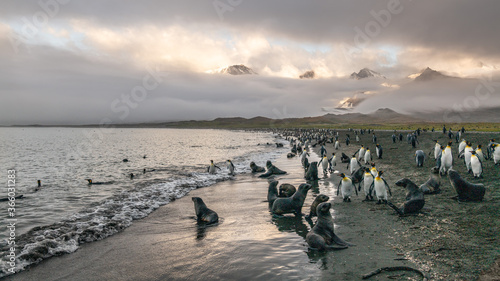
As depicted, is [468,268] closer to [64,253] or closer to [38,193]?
[64,253]

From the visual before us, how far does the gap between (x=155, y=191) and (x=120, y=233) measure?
6.85 m

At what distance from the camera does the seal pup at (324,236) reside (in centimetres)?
697

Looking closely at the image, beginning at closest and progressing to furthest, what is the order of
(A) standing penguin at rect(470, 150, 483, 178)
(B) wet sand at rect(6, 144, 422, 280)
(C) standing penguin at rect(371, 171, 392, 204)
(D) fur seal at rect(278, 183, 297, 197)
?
(B) wet sand at rect(6, 144, 422, 280) < (C) standing penguin at rect(371, 171, 392, 204) < (A) standing penguin at rect(470, 150, 483, 178) < (D) fur seal at rect(278, 183, 297, 197)

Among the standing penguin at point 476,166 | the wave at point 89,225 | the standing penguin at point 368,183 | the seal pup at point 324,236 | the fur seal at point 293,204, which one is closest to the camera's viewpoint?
the seal pup at point 324,236

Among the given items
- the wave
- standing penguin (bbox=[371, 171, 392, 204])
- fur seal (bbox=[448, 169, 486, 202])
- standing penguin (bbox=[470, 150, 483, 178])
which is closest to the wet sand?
the wave

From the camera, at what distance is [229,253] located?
23.4 ft

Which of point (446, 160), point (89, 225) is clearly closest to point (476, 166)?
point (446, 160)

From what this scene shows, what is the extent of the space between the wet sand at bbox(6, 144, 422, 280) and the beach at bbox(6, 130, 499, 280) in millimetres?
22

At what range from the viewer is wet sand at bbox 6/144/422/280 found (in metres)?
6.08

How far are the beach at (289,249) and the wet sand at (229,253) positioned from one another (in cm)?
2

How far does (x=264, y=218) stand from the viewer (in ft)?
32.9

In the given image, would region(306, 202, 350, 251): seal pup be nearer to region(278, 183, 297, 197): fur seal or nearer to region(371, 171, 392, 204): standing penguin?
region(371, 171, 392, 204): standing penguin

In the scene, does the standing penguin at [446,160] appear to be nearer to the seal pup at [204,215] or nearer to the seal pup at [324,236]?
the seal pup at [324,236]

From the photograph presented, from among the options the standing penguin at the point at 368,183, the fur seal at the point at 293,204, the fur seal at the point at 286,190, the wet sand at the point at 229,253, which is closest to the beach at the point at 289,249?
the wet sand at the point at 229,253
